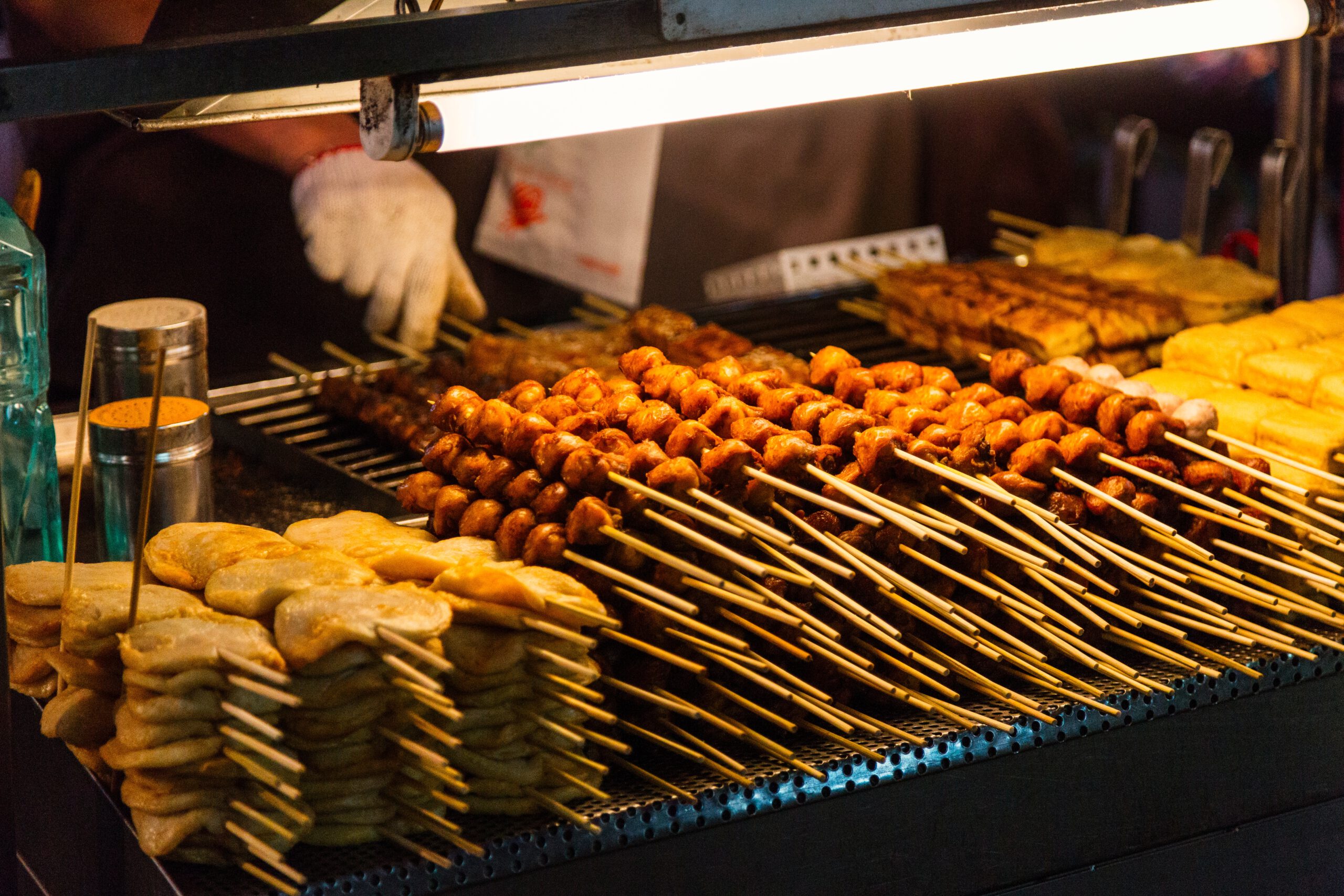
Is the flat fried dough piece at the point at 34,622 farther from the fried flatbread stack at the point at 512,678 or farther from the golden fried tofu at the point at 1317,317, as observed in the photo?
the golden fried tofu at the point at 1317,317

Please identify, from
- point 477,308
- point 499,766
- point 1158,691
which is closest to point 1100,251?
point 477,308

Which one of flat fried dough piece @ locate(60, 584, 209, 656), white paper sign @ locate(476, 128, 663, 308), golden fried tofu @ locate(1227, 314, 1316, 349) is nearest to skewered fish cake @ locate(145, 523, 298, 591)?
flat fried dough piece @ locate(60, 584, 209, 656)

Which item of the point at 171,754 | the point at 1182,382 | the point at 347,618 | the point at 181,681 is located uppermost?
the point at 1182,382

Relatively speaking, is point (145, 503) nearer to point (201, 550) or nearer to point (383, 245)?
point (201, 550)

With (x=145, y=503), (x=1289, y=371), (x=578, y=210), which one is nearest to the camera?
(x=145, y=503)

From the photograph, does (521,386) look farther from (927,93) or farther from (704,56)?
(927,93)

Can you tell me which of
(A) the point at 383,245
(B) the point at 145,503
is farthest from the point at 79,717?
(A) the point at 383,245

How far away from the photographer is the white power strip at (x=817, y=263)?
581cm

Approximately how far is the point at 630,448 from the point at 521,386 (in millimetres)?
395

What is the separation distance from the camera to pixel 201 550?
2656 mm

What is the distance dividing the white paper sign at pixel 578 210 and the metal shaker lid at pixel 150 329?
3504 millimetres

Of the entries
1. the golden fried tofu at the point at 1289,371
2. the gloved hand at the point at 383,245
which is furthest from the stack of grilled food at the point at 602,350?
the golden fried tofu at the point at 1289,371

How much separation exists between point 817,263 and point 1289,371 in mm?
2472

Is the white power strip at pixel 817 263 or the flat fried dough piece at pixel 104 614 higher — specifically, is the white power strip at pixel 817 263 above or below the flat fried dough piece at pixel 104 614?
above
